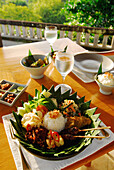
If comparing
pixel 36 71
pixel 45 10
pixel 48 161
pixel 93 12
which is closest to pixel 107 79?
pixel 36 71

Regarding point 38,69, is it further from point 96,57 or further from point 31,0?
point 31,0

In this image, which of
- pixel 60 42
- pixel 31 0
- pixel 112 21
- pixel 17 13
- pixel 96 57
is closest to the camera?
pixel 96 57

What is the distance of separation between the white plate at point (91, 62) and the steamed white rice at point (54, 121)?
0.63 metres

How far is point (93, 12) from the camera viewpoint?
5289 millimetres

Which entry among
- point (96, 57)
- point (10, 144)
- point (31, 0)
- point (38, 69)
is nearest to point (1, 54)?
point (38, 69)

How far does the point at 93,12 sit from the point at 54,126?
17.8ft

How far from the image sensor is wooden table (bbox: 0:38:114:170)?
68cm

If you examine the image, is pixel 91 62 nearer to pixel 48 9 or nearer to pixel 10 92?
pixel 10 92

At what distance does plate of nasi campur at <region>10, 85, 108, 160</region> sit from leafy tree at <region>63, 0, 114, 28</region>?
495 cm

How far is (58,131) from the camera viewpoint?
69cm

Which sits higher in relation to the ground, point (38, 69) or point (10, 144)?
point (38, 69)

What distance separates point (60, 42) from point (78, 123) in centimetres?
129

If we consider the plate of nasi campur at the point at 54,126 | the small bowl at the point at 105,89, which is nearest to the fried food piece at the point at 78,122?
the plate of nasi campur at the point at 54,126

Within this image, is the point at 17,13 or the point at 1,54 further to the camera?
the point at 17,13
